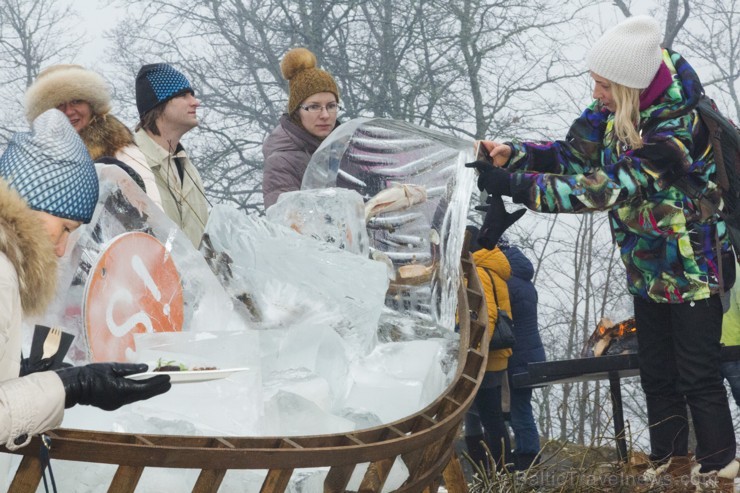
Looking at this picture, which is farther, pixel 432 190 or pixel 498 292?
pixel 498 292

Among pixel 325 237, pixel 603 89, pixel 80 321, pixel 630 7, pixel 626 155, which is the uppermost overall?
pixel 630 7

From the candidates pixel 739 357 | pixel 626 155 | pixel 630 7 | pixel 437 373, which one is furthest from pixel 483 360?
pixel 630 7

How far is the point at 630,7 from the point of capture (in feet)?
40.1

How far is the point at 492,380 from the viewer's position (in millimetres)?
5070

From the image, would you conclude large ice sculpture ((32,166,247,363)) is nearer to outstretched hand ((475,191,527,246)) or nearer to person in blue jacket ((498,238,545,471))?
outstretched hand ((475,191,527,246))

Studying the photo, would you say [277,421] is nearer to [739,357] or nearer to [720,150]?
[720,150]

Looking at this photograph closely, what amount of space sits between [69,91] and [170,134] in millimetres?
406

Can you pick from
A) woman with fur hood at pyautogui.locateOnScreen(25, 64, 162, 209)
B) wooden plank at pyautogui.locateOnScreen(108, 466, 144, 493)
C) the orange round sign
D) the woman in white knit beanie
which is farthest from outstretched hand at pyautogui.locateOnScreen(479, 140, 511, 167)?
wooden plank at pyautogui.locateOnScreen(108, 466, 144, 493)

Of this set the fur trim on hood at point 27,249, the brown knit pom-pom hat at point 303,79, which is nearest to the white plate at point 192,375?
the fur trim on hood at point 27,249

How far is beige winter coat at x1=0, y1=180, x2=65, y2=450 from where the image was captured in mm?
1731

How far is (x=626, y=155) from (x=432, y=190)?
652 mm

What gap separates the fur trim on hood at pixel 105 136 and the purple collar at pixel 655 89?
71.2 inches

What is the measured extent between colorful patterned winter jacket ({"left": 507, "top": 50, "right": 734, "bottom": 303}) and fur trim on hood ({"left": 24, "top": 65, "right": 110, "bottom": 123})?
1.59 meters

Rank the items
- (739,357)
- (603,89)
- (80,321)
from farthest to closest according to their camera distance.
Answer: (739,357), (603,89), (80,321)
